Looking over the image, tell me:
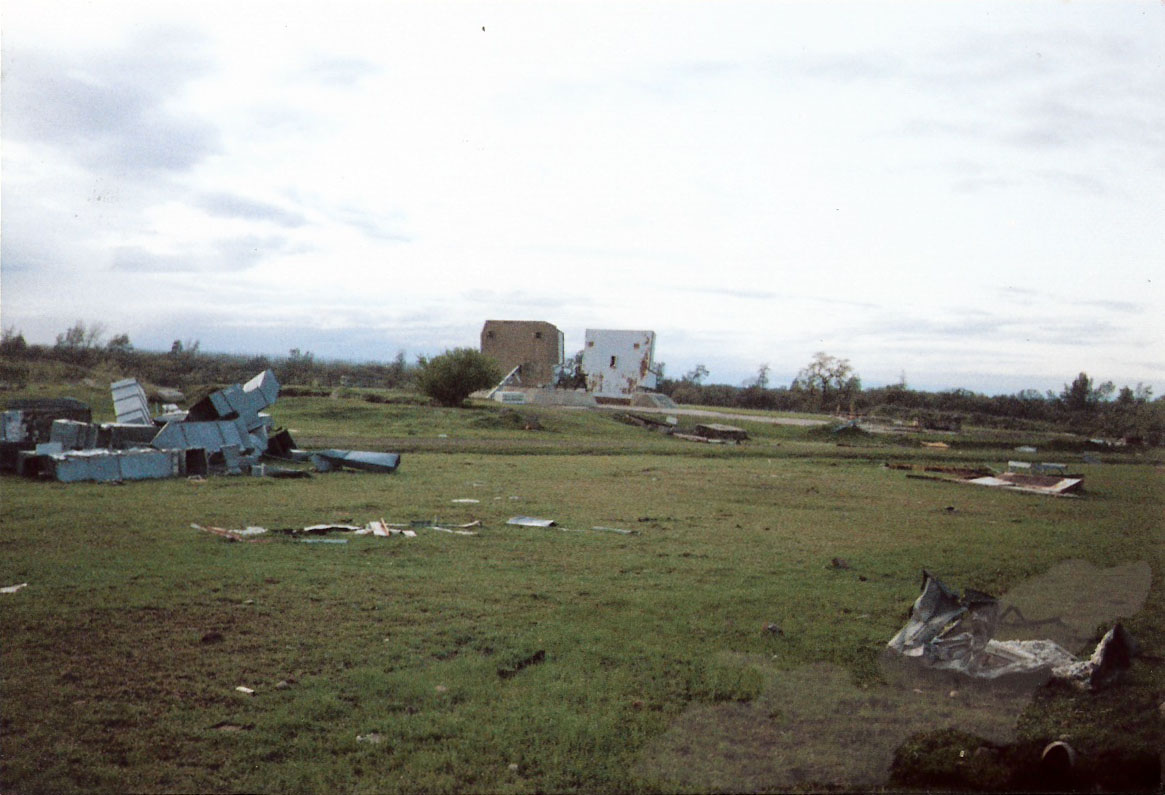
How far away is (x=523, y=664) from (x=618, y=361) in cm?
5087

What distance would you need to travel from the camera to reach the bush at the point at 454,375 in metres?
39.0

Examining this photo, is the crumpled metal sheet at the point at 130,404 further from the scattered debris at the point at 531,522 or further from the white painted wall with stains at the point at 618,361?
the white painted wall with stains at the point at 618,361

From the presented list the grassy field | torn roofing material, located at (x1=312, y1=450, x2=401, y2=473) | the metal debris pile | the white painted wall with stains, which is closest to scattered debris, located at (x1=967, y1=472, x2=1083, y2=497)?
the grassy field

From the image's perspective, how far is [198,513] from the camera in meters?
11.1

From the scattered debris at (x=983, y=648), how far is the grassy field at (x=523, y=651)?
185mm

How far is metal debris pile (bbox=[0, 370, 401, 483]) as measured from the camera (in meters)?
14.2

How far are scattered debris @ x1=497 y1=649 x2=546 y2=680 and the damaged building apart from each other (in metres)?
50.1

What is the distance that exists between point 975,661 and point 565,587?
3616 mm

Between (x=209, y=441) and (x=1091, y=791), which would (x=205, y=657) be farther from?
(x=209, y=441)

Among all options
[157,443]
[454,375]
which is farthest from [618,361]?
[157,443]

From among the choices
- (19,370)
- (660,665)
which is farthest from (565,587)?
(19,370)

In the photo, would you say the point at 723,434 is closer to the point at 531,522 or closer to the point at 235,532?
the point at 531,522

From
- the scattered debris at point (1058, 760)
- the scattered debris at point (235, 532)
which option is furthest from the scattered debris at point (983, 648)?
the scattered debris at point (235, 532)

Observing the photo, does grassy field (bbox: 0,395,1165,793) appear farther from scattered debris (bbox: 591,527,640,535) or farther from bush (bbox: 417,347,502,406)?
bush (bbox: 417,347,502,406)
